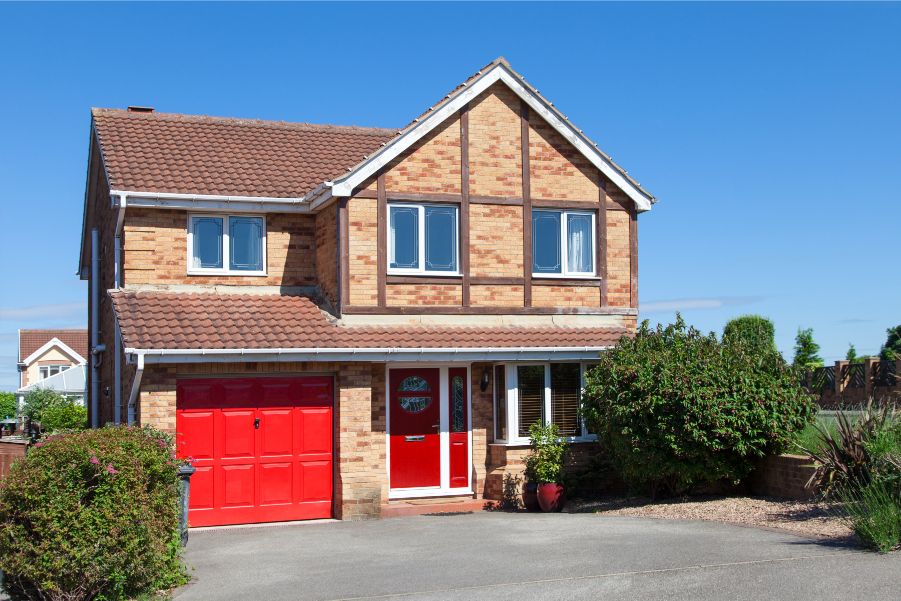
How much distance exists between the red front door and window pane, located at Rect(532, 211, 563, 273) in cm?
293

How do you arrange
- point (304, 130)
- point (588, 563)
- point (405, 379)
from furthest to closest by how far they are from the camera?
point (304, 130)
point (405, 379)
point (588, 563)

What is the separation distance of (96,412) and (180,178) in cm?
722

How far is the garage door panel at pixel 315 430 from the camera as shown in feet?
55.8

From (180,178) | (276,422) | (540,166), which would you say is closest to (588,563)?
(276,422)

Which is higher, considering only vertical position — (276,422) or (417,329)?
(417,329)

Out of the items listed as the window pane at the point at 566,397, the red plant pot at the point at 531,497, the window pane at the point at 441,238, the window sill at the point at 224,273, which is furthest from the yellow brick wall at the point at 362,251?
the red plant pot at the point at 531,497

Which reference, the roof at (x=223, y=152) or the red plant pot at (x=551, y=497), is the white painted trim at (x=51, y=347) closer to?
the roof at (x=223, y=152)

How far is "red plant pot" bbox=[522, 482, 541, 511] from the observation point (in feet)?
57.6

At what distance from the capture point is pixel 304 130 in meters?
22.1

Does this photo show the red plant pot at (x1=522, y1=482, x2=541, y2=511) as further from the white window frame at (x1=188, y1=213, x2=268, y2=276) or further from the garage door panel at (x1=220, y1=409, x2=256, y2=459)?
the white window frame at (x1=188, y1=213, x2=268, y2=276)

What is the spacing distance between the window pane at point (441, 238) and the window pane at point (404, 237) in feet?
0.71

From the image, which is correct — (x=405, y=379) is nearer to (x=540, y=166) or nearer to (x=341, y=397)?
(x=341, y=397)

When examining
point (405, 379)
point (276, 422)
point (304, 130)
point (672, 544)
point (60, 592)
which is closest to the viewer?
point (60, 592)

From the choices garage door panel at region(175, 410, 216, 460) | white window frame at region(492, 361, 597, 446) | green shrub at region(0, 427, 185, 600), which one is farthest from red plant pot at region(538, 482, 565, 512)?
green shrub at region(0, 427, 185, 600)
